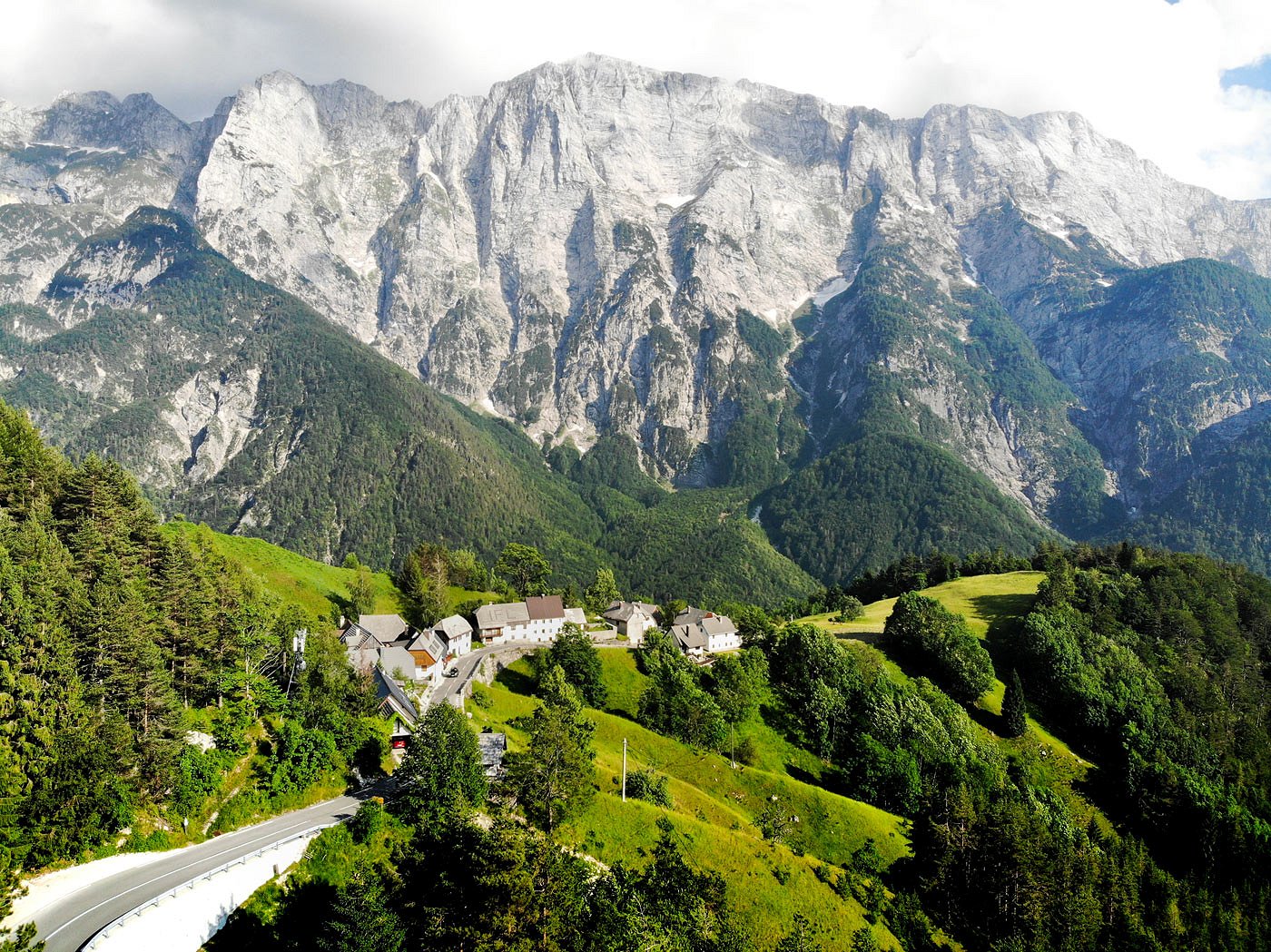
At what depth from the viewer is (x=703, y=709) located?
75.1 metres

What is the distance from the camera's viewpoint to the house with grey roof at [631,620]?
11112 centimetres

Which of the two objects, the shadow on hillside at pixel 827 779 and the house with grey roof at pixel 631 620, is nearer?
the shadow on hillside at pixel 827 779

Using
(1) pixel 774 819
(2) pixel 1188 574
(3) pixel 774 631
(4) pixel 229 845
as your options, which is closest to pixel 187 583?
(4) pixel 229 845

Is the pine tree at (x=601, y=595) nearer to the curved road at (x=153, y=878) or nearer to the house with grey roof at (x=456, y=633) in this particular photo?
the house with grey roof at (x=456, y=633)

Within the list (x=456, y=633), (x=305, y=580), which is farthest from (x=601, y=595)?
(x=305, y=580)

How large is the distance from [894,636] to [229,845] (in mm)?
96596

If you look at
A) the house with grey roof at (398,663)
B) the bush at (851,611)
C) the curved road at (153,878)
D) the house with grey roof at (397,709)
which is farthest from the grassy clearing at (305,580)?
the bush at (851,611)

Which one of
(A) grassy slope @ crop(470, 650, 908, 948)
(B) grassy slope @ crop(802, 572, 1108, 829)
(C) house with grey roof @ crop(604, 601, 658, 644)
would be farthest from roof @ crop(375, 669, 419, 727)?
(B) grassy slope @ crop(802, 572, 1108, 829)

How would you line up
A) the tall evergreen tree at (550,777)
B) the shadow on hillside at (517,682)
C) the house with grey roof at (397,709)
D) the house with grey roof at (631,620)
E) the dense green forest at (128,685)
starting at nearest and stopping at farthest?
1. the dense green forest at (128,685)
2. the tall evergreen tree at (550,777)
3. the house with grey roof at (397,709)
4. the shadow on hillside at (517,682)
5. the house with grey roof at (631,620)

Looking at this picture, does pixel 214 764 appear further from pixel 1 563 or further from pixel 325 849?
pixel 1 563

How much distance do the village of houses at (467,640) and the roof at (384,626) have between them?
104 mm

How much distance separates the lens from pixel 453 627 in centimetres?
8988

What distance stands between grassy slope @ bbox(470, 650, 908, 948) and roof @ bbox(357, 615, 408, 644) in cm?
1363

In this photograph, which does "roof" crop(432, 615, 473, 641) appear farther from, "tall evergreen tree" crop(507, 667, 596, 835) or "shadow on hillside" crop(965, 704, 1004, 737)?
"shadow on hillside" crop(965, 704, 1004, 737)
